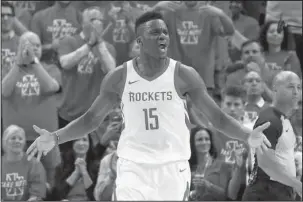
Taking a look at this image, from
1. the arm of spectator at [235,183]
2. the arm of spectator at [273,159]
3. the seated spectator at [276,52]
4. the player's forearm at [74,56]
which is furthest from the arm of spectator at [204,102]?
the seated spectator at [276,52]

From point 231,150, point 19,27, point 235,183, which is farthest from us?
point 19,27

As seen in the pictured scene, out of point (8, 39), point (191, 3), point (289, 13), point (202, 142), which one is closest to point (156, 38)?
point (202, 142)

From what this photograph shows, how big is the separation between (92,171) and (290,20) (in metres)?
3.95

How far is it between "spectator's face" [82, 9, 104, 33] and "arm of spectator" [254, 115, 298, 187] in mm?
3481

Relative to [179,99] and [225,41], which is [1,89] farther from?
[179,99]

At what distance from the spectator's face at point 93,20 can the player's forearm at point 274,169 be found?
3548 millimetres

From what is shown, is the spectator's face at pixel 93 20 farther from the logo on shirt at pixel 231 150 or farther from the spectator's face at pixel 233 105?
the logo on shirt at pixel 231 150

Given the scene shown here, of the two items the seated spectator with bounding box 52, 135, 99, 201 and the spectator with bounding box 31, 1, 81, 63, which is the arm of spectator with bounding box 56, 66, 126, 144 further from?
the spectator with bounding box 31, 1, 81, 63

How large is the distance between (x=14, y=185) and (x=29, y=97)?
3.67 ft

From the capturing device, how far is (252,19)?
10.8 meters

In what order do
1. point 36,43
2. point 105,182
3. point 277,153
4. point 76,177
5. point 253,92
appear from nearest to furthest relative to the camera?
point 277,153 → point 105,182 → point 76,177 → point 253,92 → point 36,43

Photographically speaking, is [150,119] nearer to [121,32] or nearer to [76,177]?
[76,177]

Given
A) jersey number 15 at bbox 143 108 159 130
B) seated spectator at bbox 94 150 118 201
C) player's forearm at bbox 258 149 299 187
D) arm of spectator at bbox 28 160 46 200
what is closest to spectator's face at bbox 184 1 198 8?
seated spectator at bbox 94 150 118 201

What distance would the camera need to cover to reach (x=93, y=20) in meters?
9.59
